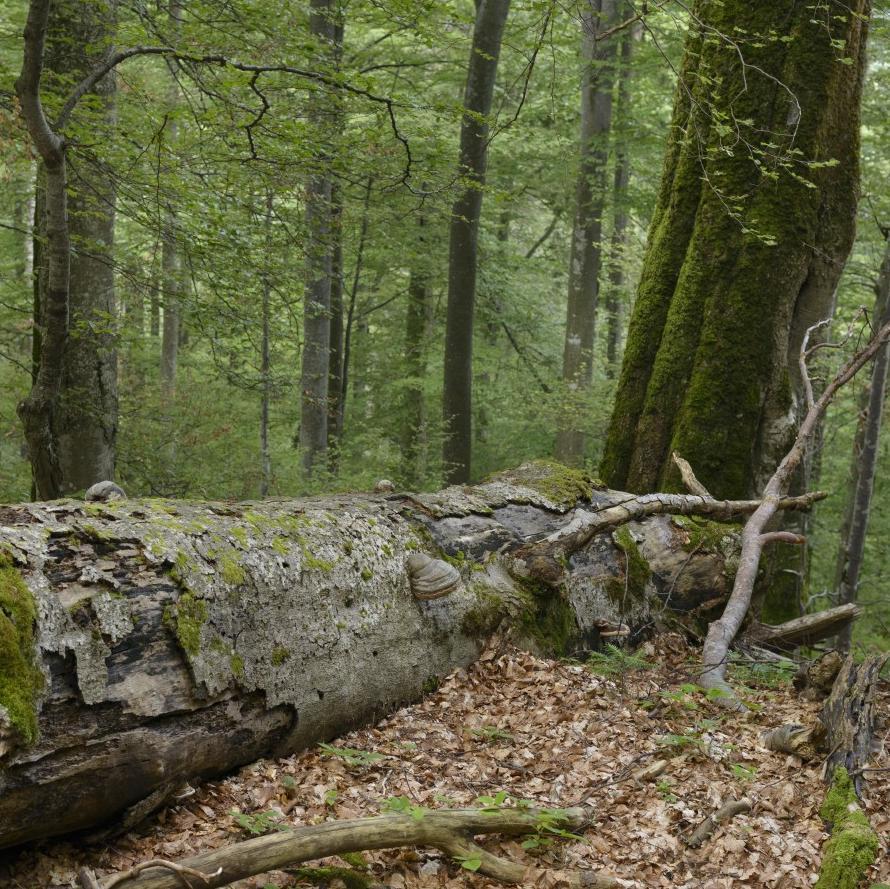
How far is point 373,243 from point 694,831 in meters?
14.8

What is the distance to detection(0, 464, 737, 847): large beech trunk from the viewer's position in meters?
2.76

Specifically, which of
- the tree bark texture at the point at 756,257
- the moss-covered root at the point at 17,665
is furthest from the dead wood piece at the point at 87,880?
the tree bark texture at the point at 756,257

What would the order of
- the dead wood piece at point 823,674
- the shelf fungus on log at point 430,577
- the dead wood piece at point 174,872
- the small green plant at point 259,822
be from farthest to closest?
the dead wood piece at point 823,674 < the shelf fungus on log at point 430,577 < the small green plant at point 259,822 < the dead wood piece at point 174,872

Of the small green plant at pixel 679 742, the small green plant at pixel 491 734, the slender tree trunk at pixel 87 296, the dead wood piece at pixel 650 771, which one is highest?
the slender tree trunk at pixel 87 296

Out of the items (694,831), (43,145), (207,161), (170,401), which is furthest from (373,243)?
(694,831)

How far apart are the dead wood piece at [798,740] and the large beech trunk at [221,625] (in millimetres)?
1596

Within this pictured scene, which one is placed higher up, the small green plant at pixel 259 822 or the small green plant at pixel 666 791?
the small green plant at pixel 259 822

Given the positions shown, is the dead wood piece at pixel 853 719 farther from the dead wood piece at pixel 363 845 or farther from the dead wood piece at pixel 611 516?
the dead wood piece at pixel 611 516

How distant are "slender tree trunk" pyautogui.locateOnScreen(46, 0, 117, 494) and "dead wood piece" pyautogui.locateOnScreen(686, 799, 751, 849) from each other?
19.7 feet

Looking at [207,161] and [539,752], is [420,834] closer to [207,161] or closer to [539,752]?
[539,752]

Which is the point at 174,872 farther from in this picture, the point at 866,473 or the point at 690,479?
the point at 866,473

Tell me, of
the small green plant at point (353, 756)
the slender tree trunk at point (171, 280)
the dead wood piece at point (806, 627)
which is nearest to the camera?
the small green plant at point (353, 756)

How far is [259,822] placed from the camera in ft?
9.82

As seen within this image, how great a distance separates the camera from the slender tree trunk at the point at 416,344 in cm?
1638
